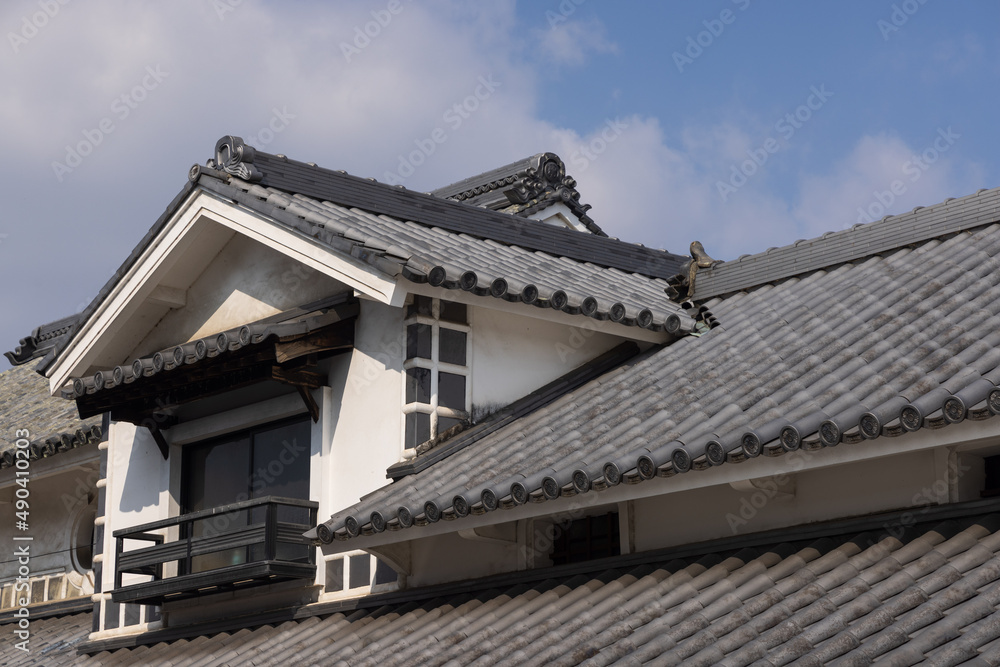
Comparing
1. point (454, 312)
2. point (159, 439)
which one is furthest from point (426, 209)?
point (159, 439)

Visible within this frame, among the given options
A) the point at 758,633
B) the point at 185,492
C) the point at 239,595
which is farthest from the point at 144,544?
the point at 758,633

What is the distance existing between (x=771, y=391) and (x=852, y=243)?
4.01 meters

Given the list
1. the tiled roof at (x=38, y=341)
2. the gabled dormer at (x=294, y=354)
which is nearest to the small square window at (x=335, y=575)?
the gabled dormer at (x=294, y=354)

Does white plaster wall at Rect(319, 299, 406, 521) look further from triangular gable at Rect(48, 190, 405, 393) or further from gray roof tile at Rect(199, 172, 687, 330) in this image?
gray roof tile at Rect(199, 172, 687, 330)

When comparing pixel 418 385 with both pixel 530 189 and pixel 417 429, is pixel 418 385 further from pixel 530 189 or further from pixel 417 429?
pixel 530 189

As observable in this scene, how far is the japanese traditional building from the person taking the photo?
27.1 ft

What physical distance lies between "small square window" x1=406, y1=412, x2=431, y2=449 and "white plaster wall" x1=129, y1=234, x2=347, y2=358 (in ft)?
6.11

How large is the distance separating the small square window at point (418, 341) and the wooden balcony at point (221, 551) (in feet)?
6.05

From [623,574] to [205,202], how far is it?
6551mm

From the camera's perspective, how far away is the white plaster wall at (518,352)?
41.3 ft

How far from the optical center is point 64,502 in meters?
18.7

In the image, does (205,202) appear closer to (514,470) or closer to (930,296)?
(514,470)

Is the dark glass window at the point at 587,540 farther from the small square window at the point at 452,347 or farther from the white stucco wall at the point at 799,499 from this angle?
the small square window at the point at 452,347

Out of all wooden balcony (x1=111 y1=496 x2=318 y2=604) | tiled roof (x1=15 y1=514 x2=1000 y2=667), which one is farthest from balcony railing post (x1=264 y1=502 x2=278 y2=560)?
tiled roof (x1=15 y1=514 x2=1000 y2=667)
